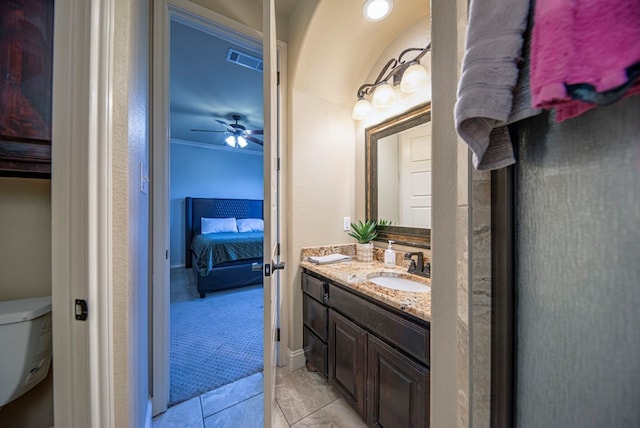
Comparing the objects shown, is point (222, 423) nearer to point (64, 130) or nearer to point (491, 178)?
point (64, 130)

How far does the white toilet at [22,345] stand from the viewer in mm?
750

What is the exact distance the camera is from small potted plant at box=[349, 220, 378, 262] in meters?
1.76

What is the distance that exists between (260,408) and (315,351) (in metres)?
0.45

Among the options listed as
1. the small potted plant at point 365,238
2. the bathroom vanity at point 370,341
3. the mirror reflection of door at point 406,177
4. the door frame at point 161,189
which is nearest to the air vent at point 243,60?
the door frame at point 161,189

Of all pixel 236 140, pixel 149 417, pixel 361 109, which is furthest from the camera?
pixel 236 140

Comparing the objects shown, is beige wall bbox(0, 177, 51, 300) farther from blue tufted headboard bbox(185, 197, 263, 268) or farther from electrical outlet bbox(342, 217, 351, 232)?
blue tufted headboard bbox(185, 197, 263, 268)

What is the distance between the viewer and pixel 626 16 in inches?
9.9

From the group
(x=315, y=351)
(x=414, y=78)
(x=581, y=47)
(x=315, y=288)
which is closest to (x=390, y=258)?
(x=315, y=288)

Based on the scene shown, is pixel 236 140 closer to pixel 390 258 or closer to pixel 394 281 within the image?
pixel 390 258

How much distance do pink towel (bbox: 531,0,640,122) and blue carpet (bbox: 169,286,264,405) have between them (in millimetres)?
2087

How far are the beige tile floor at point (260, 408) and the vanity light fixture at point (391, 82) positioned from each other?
6.54ft

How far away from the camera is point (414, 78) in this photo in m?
1.39

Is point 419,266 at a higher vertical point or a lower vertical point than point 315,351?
higher

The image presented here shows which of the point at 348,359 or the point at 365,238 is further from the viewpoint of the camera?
the point at 365,238
